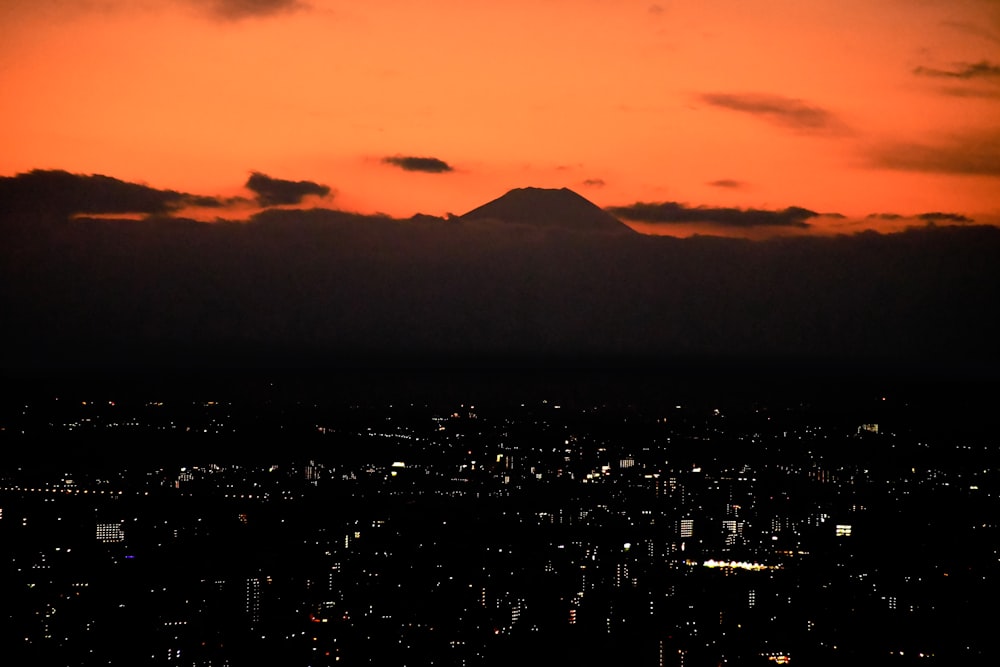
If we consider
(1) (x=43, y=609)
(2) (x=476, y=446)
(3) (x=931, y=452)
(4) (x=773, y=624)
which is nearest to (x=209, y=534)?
(1) (x=43, y=609)

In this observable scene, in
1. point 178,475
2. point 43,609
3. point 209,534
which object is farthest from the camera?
point 178,475

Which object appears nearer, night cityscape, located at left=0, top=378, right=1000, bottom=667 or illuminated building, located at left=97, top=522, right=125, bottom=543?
night cityscape, located at left=0, top=378, right=1000, bottom=667

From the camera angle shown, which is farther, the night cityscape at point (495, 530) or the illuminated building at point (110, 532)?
the illuminated building at point (110, 532)

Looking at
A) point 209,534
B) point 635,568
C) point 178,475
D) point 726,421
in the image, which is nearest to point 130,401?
point 178,475

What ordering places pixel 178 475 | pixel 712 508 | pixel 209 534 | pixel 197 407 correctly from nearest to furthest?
pixel 209 534 < pixel 712 508 < pixel 178 475 < pixel 197 407

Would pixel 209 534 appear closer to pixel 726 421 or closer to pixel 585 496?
pixel 585 496

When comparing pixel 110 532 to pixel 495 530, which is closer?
pixel 110 532

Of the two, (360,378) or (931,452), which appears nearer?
(931,452)
